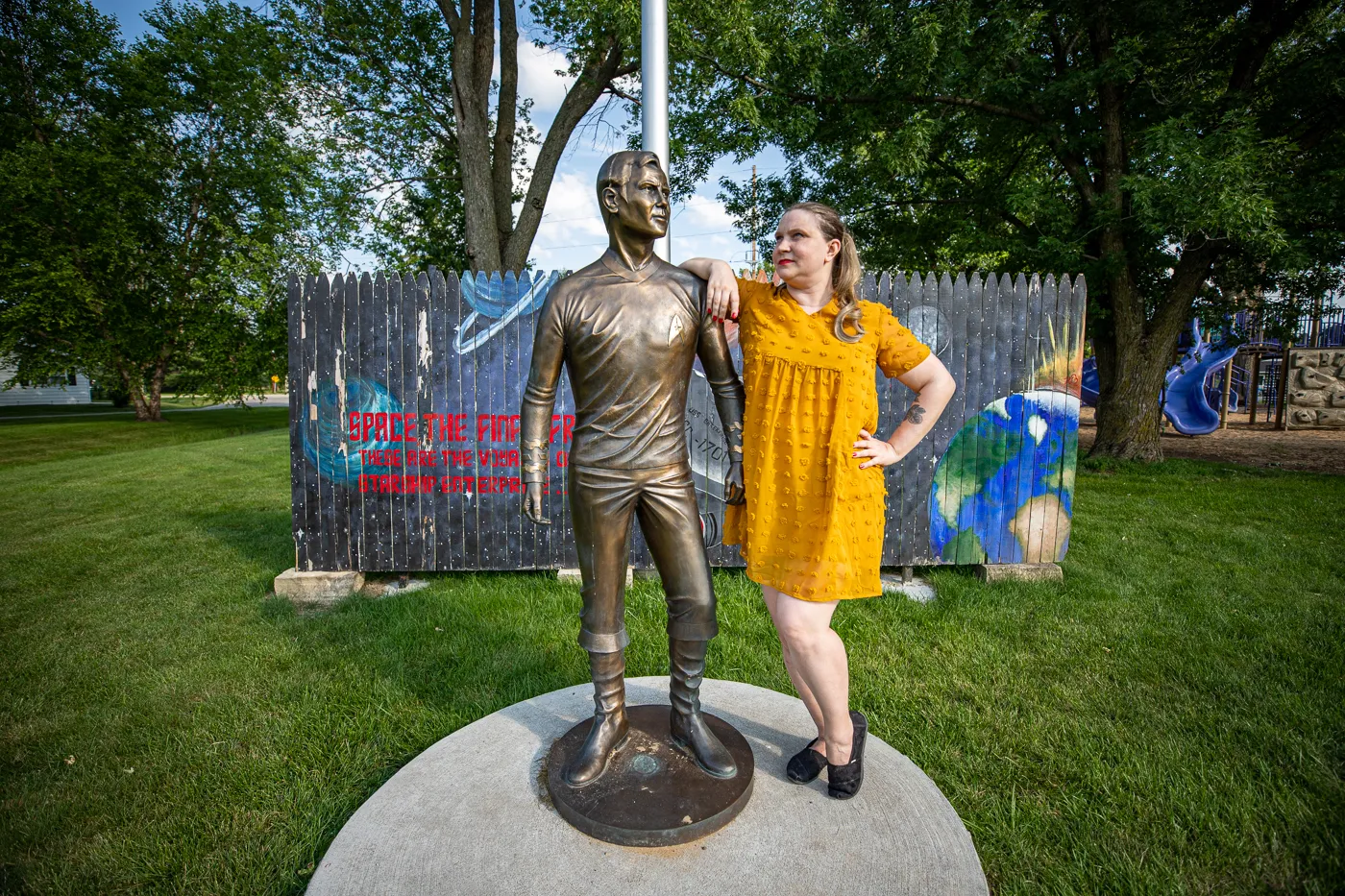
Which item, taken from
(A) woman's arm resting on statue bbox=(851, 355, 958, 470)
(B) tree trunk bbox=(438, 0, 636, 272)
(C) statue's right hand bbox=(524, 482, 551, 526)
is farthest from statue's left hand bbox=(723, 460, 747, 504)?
(B) tree trunk bbox=(438, 0, 636, 272)

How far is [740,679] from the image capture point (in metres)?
3.88

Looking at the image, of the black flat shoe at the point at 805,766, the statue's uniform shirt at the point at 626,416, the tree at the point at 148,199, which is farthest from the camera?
the tree at the point at 148,199

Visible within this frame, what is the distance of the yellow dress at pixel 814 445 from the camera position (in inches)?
91.9

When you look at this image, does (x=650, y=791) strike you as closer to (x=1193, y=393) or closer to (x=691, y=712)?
(x=691, y=712)

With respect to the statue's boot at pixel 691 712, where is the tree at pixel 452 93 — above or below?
above

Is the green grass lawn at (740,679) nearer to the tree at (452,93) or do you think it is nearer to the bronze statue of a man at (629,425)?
the bronze statue of a man at (629,425)

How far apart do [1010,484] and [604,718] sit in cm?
419

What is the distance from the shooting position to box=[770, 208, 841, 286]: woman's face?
2312mm

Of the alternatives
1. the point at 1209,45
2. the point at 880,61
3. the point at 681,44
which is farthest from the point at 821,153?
the point at 1209,45

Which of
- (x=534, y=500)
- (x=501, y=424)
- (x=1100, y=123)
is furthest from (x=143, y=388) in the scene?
(x=1100, y=123)

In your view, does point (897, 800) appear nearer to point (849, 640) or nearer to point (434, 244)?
point (849, 640)

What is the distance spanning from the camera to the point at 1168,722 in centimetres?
339

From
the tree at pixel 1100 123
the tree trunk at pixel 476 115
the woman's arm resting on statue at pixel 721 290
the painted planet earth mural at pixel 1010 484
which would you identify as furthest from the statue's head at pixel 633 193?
the tree trunk at pixel 476 115

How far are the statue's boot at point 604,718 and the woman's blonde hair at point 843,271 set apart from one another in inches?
58.5
